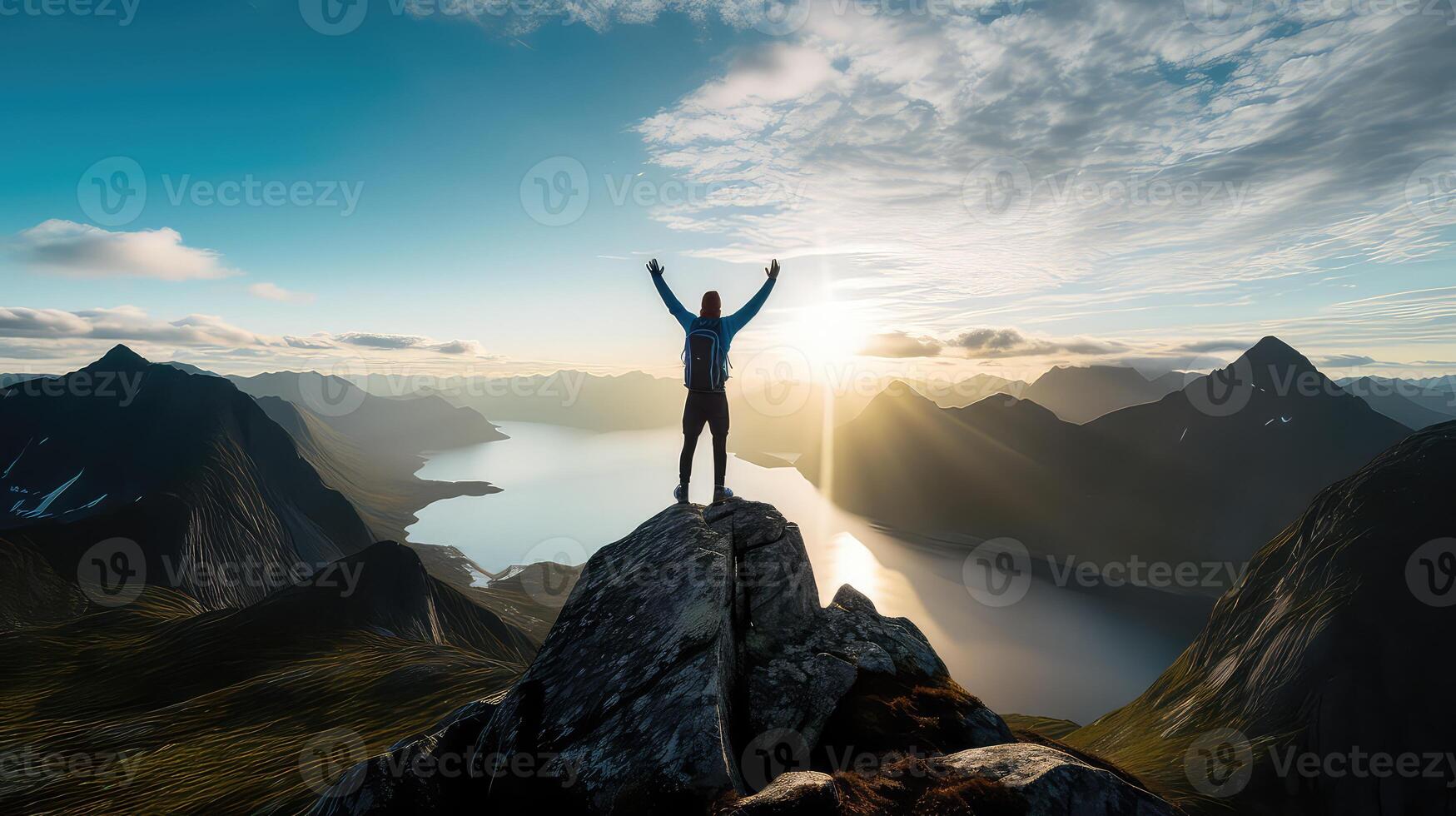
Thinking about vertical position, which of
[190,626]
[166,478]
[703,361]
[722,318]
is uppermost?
[722,318]

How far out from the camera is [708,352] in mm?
13461

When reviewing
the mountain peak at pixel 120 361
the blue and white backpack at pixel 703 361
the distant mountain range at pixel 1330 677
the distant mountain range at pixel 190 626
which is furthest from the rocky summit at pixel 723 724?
the mountain peak at pixel 120 361

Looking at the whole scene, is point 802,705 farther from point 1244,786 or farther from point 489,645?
point 489,645

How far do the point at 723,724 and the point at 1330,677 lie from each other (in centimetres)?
5444

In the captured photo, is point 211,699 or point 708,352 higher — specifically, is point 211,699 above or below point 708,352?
below

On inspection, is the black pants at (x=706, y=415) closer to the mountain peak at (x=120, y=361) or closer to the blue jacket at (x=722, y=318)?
the blue jacket at (x=722, y=318)

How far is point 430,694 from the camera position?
29.0 metres

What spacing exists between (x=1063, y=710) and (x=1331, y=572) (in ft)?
276

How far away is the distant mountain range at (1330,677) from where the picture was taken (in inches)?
1305

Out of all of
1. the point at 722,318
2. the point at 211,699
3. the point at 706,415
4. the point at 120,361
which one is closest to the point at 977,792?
the point at 706,415

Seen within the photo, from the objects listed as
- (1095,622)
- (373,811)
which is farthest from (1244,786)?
(1095,622)

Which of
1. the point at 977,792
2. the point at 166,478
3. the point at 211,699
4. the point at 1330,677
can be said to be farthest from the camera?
the point at 166,478

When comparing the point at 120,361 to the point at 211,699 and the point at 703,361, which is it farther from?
the point at 703,361

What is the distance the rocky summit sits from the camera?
6.77 m
